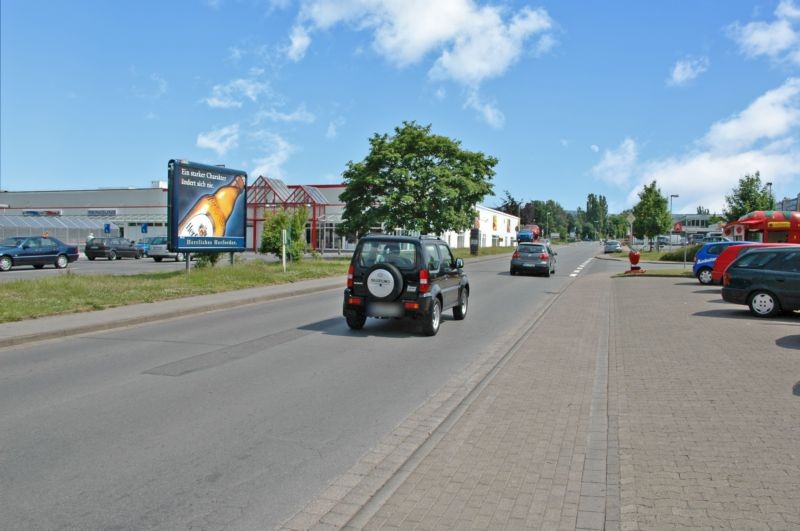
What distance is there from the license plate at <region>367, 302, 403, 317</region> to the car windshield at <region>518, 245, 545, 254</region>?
65.7 feet

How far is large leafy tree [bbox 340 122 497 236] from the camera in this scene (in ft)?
135

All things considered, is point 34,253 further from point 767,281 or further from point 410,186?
point 767,281

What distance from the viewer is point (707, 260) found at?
24.0 meters

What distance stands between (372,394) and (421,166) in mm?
36307

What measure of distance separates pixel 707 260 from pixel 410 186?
20822mm

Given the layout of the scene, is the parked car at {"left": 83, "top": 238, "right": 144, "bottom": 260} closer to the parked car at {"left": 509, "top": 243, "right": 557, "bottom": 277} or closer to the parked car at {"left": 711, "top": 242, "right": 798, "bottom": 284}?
the parked car at {"left": 509, "top": 243, "right": 557, "bottom": 277}

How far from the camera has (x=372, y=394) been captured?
714 cm

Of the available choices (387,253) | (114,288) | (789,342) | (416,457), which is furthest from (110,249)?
(416,457)

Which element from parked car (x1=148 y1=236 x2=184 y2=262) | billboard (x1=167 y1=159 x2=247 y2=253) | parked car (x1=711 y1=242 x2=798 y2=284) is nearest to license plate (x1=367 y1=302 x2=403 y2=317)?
billboard (x1=167 y1=159 x2=247 y2=253)

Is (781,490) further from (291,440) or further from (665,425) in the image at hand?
(291,440)

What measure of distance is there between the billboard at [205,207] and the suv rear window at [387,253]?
11.0 metres

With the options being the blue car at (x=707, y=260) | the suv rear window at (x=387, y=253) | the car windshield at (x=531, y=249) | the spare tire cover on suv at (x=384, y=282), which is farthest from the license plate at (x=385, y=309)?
the car windshield at (x=531, y=249)

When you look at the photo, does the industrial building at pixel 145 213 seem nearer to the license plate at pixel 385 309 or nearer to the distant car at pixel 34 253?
the distant car at pixel 34 253

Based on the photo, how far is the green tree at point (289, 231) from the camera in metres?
29.6
